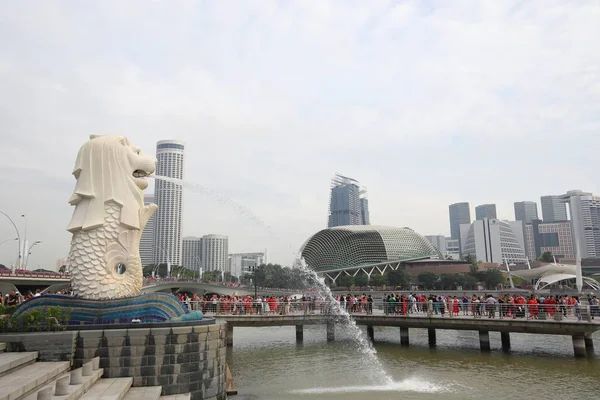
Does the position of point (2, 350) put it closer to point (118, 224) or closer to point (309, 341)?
point (118, 224)

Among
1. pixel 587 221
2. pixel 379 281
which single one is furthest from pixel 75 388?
pixel 587 221

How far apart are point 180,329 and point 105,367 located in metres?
1.77

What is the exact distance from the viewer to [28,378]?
8172mm

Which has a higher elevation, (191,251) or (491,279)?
(191,251)

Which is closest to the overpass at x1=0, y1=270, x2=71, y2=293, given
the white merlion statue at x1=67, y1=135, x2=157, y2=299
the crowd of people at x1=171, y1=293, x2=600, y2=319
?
the crowd of people at x1=171, y1=293, x2=600, y2=319

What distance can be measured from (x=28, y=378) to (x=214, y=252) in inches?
5685

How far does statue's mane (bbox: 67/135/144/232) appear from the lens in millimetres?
13531

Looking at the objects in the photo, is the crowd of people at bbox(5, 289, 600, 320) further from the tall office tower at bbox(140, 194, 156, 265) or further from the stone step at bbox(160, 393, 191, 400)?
the tall office tower at bbox(140, 194, 156, 265)

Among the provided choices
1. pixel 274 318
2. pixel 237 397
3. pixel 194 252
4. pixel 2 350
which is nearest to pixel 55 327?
pixel 2 350

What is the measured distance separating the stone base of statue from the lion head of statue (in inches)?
86.3

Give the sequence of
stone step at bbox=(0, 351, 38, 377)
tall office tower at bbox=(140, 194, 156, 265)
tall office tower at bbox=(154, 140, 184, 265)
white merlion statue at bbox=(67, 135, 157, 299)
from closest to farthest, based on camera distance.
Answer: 1. stone step at bbox=(0, 351, 38, 377)
2. white merlion statue at bbox=(67, 135, 157, 299)
3. tall office tower at bbox=(154, 140, 184, 265)
4. tall office tower at bbox=(140, 194, 156, 265)

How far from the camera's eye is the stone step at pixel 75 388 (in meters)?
7.44

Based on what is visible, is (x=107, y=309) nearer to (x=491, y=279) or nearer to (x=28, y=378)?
(x=28, y=378)

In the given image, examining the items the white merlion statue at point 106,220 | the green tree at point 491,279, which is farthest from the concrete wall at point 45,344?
the green tree at point 491,279
